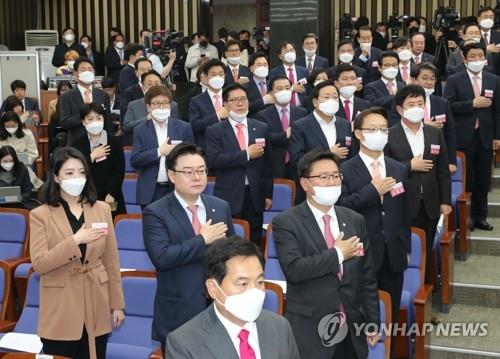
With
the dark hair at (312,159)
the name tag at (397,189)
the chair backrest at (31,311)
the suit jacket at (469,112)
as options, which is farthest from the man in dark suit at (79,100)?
the dark hair at (312,159)

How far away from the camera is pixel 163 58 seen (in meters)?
9.52

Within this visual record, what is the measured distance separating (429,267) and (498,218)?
4.56 feet

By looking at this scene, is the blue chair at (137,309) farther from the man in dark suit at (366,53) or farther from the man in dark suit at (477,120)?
the man in dark suit at (366,53)

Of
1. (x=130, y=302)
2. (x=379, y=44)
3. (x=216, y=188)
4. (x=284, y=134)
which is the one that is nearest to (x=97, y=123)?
(x=216, y=188)

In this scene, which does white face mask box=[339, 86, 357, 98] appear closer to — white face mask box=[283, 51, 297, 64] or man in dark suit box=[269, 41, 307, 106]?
man in dark suit box=[269, 41, 307, 106]

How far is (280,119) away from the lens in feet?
20.4

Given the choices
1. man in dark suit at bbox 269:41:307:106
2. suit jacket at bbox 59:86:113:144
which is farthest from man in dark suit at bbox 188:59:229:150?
man in dark suit at bbox 269:41:307:106

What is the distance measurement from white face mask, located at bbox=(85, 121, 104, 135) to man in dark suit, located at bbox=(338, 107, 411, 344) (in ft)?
7.30

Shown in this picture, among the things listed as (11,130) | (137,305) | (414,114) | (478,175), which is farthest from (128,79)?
(137,305)

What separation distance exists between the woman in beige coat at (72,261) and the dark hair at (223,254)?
107 centimetres

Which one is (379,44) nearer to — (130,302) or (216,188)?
(216,188)

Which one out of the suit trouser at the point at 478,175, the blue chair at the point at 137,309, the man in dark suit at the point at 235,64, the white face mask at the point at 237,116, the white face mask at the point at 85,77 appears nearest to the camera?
the blue chair at the point at 137,309

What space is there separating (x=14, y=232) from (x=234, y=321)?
325cm

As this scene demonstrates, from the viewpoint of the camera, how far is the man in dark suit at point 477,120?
582 cm
